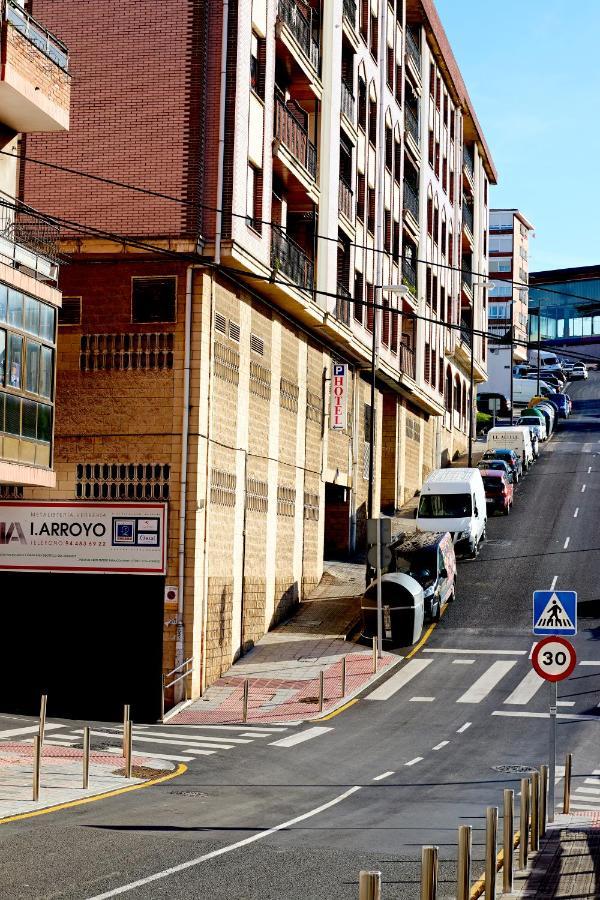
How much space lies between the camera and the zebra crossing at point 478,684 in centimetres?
2905

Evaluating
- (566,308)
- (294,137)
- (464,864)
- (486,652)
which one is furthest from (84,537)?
(566,308)

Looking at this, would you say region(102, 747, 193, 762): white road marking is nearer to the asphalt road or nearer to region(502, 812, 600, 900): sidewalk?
the asphalt road

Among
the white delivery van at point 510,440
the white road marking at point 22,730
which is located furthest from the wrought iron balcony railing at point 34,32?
the white delivery van at point 510,440

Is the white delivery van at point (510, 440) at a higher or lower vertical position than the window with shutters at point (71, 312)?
higher

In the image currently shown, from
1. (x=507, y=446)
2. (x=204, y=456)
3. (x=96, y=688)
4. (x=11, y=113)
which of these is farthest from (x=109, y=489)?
(x=507, y=446)

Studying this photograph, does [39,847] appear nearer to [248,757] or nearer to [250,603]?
[248,757]

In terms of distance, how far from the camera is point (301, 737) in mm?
25672

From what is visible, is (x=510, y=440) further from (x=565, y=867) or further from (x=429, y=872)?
(x=429, y=872)

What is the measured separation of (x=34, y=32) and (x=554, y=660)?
18027 mm

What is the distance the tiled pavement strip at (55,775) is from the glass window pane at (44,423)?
700 centimetres

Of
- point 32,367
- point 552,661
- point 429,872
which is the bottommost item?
point 429,872

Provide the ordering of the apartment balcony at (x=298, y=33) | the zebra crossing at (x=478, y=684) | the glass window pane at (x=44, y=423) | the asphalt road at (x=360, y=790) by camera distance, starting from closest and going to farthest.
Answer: the asphalt road at (x=360, y=790)
the glass window pane at (x=44, y=423)
the zebra crossing at (x=478, y=684)
the apartment balcony at (x=298, y=33)

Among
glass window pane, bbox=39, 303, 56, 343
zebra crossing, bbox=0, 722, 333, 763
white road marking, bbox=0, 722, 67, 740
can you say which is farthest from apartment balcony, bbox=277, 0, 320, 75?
white road marking, bbox=0, 722, 67, 740

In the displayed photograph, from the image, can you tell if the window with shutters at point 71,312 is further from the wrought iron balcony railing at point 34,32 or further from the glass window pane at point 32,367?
the wrought iron balcony railing at point 34,32
